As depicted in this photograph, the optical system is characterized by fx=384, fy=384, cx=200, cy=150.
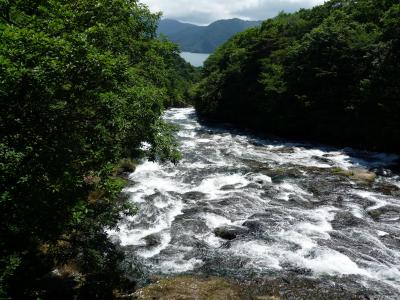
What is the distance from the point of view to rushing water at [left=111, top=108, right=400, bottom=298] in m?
14.9

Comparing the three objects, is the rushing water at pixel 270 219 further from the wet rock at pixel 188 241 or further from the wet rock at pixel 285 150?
the wet rock at pixel 285 150

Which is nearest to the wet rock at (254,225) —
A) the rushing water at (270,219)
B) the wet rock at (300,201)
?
the rushing water at (270,219)

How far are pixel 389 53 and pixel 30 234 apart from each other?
33.2 metres

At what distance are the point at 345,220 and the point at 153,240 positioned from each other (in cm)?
968

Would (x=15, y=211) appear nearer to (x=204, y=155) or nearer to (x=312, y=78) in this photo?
(x=204, y=155)

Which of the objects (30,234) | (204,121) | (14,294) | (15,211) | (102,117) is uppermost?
(102,117)

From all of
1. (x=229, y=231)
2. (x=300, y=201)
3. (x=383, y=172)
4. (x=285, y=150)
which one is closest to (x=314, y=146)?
(x=285, y=150)

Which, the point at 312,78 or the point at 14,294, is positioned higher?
the point at 312,78

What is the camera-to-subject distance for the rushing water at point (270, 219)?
587 inches

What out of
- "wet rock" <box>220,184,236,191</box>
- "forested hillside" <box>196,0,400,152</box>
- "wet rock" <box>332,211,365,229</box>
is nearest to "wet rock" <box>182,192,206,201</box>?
"wet rock" <box>220,184,236,191</box>

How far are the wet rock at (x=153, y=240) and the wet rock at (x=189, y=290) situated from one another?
10.4 ft

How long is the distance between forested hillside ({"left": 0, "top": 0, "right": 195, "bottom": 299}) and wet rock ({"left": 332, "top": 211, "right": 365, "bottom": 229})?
1104 cm

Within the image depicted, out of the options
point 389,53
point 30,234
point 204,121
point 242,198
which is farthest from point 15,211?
point 204,121

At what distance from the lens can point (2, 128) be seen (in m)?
9.30
